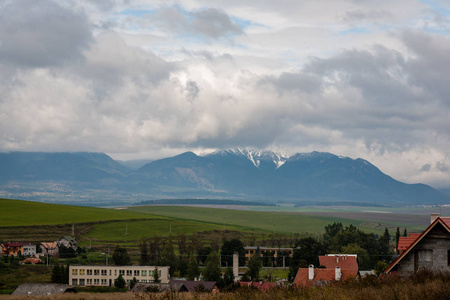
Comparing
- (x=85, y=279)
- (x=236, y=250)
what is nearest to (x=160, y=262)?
(x=85, y=279)

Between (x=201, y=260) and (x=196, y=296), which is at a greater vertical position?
(x=196, y=296)

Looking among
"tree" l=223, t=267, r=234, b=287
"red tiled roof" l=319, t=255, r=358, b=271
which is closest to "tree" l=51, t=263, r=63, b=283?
"tree" l=223, t=267, r=234, b=287

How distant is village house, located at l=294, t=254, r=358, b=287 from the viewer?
75925 millimetres

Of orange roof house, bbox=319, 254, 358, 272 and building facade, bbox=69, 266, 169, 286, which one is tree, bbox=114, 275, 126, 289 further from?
orange roof house, bbox=319, 254, 358, 272

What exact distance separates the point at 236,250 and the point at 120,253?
36.8 m

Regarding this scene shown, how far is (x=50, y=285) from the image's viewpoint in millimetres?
73688

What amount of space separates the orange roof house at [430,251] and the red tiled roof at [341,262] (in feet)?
191

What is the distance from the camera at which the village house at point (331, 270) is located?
75.9 m

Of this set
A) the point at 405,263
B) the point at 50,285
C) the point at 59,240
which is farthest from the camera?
the point at 59,240

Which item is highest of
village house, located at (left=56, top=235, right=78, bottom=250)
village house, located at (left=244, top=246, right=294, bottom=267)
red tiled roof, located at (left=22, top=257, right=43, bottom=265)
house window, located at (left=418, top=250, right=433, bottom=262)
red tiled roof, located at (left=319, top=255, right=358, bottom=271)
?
house window, located at (left=418, top=250, right=433, bottom=262)

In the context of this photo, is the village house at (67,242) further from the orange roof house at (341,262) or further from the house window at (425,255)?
the house window at (425,255)

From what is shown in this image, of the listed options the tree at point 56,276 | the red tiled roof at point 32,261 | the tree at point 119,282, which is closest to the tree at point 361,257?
the tree at point 119,282

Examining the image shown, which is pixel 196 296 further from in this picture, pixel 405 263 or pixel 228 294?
pixel 405 263

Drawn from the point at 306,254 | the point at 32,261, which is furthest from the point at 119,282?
the point at 32,261
